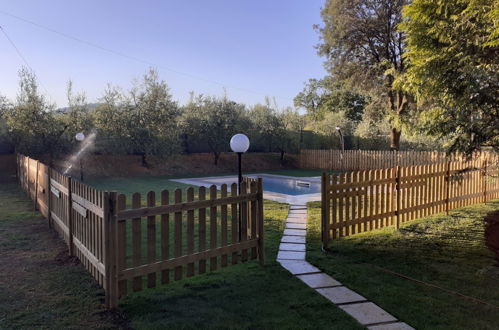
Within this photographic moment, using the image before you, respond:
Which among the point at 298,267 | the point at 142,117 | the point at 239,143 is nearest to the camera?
the point at 298,267

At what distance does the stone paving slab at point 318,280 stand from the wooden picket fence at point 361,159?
47.9 feet

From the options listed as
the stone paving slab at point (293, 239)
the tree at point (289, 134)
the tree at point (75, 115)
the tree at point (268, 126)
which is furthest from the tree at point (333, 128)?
the stone paving slab at point (293, 239)

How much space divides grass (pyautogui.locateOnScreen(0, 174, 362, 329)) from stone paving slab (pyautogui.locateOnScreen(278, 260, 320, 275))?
0.37 feet

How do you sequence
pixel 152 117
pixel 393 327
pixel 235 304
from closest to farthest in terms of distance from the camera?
pixel 393 327
pixel 235 304
pixel 152 117

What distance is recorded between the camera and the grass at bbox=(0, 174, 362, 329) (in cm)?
276

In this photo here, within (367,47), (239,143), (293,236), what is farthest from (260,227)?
(367,47)

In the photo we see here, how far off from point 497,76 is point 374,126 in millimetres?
21397

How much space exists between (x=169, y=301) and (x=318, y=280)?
1.60 metres

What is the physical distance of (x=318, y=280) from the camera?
3.73 metres

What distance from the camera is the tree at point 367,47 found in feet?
60.3

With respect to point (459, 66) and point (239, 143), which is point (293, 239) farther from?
point (459, 66)

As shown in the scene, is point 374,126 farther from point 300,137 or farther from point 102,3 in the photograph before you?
point 102,3

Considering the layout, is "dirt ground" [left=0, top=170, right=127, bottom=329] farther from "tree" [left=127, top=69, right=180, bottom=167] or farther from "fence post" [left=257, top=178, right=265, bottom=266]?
"tree" [left=127, top=69, right=180, bottom=167]

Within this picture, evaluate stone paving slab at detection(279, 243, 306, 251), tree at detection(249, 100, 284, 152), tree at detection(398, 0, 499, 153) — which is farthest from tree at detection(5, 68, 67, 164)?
tree at detection(398, 0, 499, 153)
